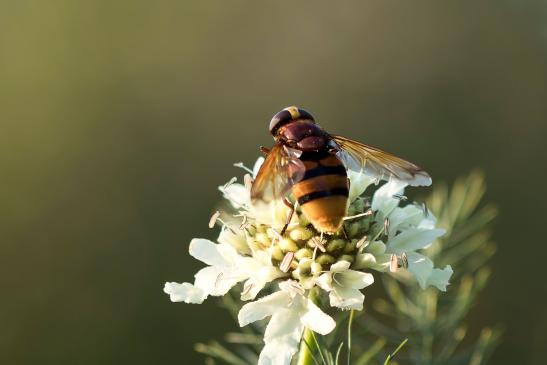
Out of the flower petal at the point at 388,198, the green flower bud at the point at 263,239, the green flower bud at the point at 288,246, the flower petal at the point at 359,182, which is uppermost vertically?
the flower petal at the point at 359,182

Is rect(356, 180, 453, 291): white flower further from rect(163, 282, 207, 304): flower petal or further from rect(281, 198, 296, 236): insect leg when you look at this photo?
rect(163, 282, 207, 304): flower petal

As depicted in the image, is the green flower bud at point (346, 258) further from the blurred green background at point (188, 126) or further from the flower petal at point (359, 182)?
the blurred green background at point (188, 126)

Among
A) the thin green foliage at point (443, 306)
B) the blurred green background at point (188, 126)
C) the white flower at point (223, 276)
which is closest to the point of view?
the white flower at point (223, 276)

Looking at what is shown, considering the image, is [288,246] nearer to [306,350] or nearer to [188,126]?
[306,350]

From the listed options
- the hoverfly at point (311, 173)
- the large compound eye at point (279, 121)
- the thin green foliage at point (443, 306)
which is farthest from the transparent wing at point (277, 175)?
the thin green foliage at point (443, 306)

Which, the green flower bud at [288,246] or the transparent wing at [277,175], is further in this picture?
the green flower bud at [288,246]

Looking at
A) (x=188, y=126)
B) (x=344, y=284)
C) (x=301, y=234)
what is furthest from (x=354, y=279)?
(x=188, y=126)
